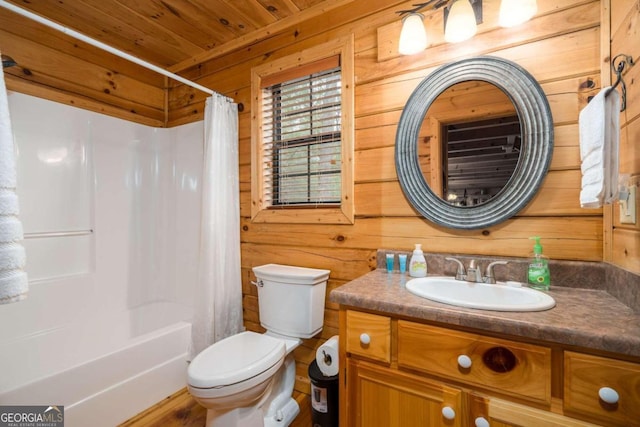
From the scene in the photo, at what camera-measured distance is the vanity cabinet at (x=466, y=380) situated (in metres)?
0.71

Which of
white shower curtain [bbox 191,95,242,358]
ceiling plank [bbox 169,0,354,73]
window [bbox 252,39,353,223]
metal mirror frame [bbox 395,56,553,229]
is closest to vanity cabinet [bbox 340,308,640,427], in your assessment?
metal mirror frame [bbox 395,56,553,229]

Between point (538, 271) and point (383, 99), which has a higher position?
point (383, 99)

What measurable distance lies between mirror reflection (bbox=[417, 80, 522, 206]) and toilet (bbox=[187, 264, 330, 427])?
80 cm

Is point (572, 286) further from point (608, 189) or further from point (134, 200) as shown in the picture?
point (134, 200)

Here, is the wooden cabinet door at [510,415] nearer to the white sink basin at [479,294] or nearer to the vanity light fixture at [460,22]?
the white sink basin at [479,294]

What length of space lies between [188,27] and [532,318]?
2424 millimetres

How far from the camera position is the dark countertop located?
0.70 meters

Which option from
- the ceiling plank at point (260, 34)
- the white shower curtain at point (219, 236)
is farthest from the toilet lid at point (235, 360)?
the ceiling plank at point (260, 34)

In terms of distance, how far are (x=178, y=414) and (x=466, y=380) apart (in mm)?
1577

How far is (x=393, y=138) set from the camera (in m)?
1.48

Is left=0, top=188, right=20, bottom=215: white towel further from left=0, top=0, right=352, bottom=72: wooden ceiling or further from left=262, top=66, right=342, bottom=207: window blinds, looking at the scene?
left=0, top=0, right=352, bottom=72: wooden ceiling

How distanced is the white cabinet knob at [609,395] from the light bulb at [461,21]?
1325mm

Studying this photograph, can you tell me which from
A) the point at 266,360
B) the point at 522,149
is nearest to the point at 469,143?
the point at 522,149

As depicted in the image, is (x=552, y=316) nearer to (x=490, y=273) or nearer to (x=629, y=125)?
(x=490, y=273)
